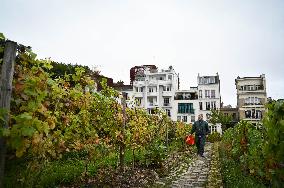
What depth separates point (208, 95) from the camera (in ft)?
204

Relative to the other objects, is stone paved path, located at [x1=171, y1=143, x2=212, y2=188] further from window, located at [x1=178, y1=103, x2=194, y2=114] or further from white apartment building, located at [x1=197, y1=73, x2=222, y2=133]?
window, located at [x1=178, y1=103, x2=194, y2=114]

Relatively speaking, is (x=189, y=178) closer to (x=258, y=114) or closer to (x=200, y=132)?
(x=200, y=132)

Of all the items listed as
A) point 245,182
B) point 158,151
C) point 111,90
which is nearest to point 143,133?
point 158,151

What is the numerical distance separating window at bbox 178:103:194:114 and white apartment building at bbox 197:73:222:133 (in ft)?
5.93

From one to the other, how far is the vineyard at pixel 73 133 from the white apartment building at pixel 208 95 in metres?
49.9

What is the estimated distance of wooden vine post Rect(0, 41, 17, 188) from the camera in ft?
9.39

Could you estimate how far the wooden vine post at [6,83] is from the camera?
2.86m

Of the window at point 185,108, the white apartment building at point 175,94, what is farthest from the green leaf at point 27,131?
Answer: the window at point 185,108

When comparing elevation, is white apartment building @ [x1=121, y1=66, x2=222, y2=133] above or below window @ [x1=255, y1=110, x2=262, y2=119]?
above

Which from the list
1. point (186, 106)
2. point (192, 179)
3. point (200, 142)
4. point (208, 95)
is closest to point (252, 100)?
point (208, 95)

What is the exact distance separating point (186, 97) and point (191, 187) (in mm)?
57604

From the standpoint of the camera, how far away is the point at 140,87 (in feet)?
220

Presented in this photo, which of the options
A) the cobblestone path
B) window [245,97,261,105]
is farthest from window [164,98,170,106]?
the cobblestone path

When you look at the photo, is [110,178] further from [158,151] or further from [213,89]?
[213,89]
